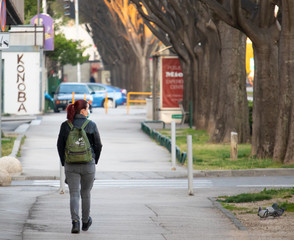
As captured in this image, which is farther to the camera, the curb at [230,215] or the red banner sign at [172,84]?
the red banner sign at [172,84]

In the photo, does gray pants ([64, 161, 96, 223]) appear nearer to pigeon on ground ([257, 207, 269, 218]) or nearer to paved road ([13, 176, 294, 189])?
pigeon on ground ([257, 207, 269, 218])

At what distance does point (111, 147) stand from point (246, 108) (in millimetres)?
4072

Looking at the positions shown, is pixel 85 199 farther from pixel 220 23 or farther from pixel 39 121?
pixel 39 121

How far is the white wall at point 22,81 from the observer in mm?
33281

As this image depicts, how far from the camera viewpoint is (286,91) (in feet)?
64.8

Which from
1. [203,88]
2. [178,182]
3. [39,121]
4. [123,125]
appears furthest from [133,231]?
[39,121]

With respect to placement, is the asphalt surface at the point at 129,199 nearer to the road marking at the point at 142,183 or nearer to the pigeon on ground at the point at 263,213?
the road marking at the point at 142,183

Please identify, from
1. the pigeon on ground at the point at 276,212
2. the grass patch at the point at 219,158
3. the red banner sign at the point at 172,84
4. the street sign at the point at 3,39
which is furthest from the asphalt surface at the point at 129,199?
the red banner sign at the point at 172,84

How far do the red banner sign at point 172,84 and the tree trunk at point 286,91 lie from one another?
59.2 feet

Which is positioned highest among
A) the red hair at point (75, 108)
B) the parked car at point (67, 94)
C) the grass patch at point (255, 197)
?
the red hair at point (75, 108)

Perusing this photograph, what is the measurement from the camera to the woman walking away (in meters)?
10.4

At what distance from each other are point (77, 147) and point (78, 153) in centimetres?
7

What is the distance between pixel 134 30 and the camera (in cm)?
6097

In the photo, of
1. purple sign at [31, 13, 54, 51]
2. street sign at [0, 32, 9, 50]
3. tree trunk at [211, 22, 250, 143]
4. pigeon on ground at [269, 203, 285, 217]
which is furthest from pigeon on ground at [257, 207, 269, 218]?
purple sign at [31, 13, 54, 51]
